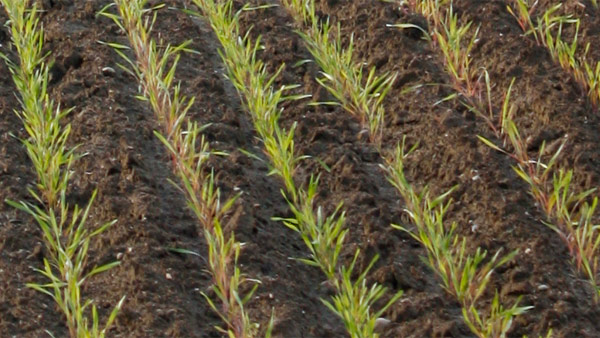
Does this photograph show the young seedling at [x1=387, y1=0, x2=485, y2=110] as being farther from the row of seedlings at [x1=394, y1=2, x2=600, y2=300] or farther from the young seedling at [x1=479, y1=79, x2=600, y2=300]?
the young seedling at [x1=479, y1=79, x2=600, y2=300]

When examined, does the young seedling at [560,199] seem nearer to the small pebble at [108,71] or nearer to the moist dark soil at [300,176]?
the moist dark soil at [300,176]

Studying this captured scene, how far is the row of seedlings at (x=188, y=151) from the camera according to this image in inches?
122

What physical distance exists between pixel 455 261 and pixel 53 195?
122 centimetres

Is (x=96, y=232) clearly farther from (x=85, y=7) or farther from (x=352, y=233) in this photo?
(x=85, y=7)

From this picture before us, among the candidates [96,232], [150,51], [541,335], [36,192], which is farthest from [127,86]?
[541,335]

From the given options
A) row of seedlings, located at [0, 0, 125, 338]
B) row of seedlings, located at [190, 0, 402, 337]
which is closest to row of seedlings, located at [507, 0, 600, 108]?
row of seedlings, located at [190, 0, 402, 337]

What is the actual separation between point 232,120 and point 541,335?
1.40 metres

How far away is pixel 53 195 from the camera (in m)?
3.54

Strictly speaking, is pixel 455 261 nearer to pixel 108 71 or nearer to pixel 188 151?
pixel 188 151

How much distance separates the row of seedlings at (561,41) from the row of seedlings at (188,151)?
1.33 m

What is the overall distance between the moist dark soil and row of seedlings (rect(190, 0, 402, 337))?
0.05 m

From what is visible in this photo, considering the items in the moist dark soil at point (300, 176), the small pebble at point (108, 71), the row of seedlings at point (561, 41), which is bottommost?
the moist dark soil at point (300, 176)

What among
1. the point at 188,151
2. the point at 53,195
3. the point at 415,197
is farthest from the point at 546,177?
the point at 53,195

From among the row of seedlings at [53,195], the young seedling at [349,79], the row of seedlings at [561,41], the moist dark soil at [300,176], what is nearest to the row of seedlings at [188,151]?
the moist dark soil at [300,176]
